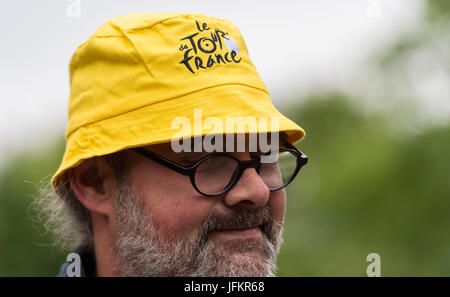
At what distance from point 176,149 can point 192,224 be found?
33 cm

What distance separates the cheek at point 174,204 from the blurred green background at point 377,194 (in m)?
9.51

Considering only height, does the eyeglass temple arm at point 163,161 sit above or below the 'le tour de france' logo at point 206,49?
below

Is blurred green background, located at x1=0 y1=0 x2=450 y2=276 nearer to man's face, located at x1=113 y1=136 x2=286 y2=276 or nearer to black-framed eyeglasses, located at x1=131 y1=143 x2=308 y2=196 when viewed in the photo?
man's face, located at x1=113 y1=136 x2=286 y2=276

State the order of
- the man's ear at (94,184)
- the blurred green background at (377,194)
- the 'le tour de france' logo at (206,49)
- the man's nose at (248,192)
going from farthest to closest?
the blurred green background at (377,194) < the man's ear at (94,184) < the 'le tour de france' logo at (206,49) < the man's nose at (248,192)

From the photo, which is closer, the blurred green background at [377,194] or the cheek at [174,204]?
the cheek at [174,204]

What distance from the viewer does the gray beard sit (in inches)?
92.4

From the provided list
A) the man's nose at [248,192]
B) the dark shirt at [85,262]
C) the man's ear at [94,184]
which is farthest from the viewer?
the dark shirt at [85,262]

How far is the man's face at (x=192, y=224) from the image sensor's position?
235cm

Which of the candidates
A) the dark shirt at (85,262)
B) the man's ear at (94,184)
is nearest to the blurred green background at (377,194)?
the dark shirt at (85,262)

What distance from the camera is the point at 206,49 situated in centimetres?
251

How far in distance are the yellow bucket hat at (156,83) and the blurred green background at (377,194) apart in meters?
9.30

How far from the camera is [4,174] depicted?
1427cm

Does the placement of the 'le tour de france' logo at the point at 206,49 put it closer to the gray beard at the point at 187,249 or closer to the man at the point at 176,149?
the man at the point at 176,149
